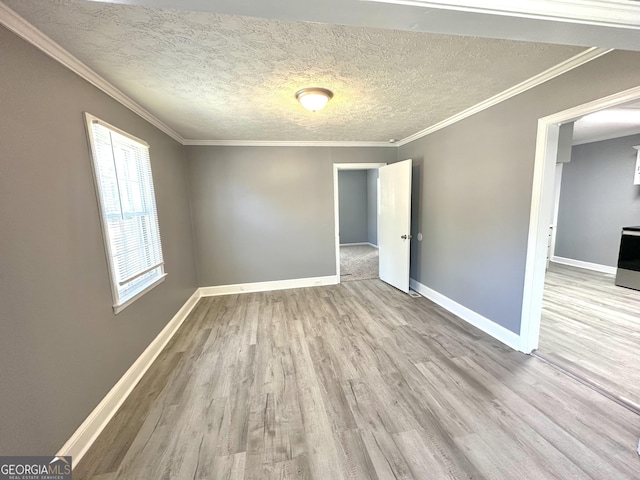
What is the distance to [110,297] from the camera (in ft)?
6.14

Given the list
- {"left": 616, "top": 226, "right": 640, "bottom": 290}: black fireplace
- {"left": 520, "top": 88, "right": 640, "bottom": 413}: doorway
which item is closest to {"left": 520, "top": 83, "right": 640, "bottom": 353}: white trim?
{"left": 520, "top": 88, "right": 640, "bottom": 413}: doorway

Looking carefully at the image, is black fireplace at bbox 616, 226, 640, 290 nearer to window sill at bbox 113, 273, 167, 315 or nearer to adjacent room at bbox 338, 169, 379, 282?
adjacent room at bbox 338, 169, 379, 282

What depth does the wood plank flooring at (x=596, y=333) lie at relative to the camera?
6.62 feet

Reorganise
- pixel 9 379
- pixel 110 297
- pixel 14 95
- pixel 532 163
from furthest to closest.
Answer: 1. pixel 532 163
2. pixel 110 297
3. pixel 14 95
4. pixel 9 379

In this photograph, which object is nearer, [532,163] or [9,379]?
[9,379]

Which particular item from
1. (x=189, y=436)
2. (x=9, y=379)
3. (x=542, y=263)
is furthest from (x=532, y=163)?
(x=9, y=379)

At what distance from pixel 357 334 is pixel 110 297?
2268 millimetres

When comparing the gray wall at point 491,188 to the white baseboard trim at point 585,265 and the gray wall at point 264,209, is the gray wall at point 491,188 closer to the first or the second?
the gray wall at point 264,209

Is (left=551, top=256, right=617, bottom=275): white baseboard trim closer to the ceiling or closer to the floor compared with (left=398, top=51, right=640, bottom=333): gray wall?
closer to the floor

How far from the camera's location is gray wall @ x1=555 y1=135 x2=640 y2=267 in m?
4.22

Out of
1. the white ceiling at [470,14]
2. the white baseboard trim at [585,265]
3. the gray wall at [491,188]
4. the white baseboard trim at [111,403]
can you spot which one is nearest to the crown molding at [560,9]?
the white ceiling at [470,14]

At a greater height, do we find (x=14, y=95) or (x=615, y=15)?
(x=615, y=15)

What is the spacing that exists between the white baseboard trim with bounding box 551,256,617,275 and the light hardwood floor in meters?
3.96

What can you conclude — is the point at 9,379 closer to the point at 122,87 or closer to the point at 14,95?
the point at 14,95
